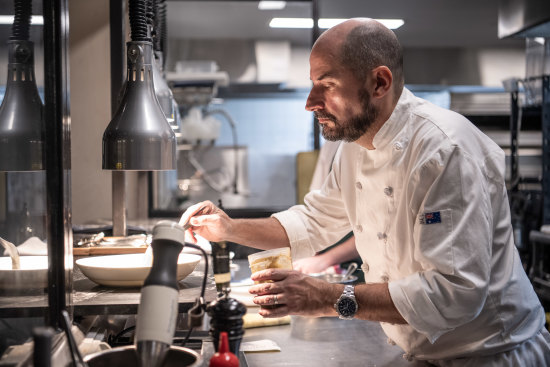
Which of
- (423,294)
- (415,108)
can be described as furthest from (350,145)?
(423,294)

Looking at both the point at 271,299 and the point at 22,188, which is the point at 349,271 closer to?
the point at 271,299

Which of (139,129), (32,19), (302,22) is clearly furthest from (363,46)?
(302,22)

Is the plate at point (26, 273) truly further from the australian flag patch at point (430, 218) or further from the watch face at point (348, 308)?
the australian flag patch at point (430, 218)

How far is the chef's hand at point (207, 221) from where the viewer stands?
1.88m

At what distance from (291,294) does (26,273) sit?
2.00ft

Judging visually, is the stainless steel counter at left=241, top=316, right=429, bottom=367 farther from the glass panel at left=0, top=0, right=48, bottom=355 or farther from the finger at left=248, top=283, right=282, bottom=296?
the glass panel at left=0, top=0, right=48, bottom=355

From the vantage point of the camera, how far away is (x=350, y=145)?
1.98 metres

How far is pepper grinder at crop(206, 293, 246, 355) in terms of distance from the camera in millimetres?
1063

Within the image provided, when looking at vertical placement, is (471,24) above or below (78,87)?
above

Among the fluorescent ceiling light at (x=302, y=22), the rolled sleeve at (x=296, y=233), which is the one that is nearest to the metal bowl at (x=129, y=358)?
the rolled sleeve at (x=296, y=233)

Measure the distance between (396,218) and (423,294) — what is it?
283 millimetres

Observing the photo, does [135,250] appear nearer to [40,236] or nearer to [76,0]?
[40,236]

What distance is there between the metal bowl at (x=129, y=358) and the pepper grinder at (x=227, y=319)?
61 millimetres

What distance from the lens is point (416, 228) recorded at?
1484 millimetres
